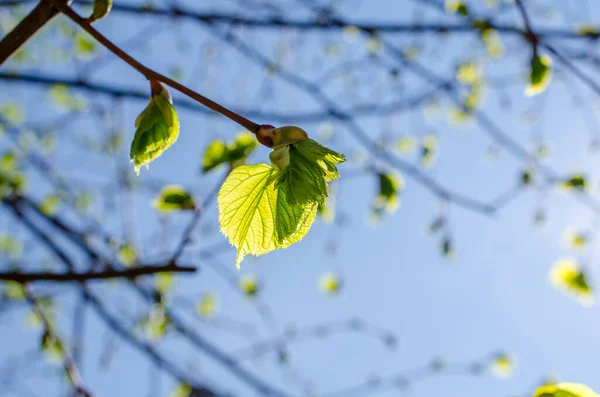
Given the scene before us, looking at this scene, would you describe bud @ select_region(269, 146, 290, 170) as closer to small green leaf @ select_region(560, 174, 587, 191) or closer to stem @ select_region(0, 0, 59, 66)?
stem @ select_region(0, 0, 59, 66)

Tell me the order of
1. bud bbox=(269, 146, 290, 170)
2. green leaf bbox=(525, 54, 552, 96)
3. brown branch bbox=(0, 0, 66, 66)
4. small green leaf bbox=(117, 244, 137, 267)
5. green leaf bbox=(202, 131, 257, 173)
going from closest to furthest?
bud bbox=(269, 146, 290, 170) → brown branch bbox=(0, 0, 66, 66) → green leaf bbox=(202, 131, 257, 173) → green leaf bbox=(525, 54, 552, 96) → small green leaf bbox=(117, 244, 137, 267)

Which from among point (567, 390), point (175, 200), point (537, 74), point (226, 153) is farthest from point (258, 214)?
point (537, 74)

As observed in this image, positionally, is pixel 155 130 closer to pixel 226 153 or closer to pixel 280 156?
pixel 280 156

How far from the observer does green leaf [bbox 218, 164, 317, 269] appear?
0.80 meters

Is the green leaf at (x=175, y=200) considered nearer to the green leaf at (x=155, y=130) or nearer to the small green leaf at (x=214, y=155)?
the small green leaf at (x=214, y=155)

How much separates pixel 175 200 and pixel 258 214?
80 cm

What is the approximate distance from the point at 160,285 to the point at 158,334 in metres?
0.69

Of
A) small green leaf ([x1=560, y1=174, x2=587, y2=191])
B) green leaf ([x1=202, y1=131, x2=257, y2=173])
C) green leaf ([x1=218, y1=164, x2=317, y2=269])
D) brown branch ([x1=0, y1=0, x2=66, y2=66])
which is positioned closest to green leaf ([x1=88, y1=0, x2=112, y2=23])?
brown branch ([x1=0, y1=0, x2=66, y2=66])

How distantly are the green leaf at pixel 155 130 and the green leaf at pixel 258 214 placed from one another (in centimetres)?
16

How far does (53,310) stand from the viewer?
4461mm

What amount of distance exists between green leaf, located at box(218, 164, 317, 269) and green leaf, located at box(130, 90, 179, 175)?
0.16m

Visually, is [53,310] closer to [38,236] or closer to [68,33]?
[38,236]

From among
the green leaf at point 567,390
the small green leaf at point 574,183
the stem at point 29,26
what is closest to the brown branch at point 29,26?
the stem at point 29,26

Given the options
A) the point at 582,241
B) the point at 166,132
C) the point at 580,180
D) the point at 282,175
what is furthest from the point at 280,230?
the point at 582,241
